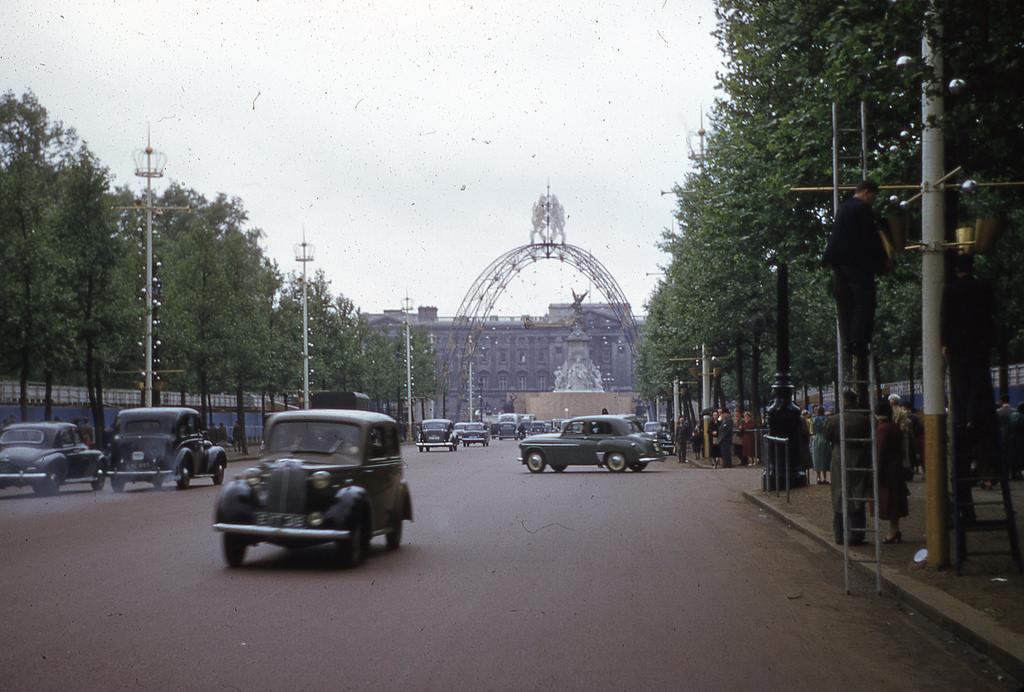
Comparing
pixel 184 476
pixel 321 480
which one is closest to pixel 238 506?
pixel 321 480

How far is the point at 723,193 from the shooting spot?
24.5 meters

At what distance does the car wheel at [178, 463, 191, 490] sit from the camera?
28.4 metres

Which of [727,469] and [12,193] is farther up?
[12,193]

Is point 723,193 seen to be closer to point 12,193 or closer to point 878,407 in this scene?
point 878,407

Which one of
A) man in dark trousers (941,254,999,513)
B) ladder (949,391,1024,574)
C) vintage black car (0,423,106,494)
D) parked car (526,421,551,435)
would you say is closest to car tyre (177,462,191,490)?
vintage black car (0,423,106,494)

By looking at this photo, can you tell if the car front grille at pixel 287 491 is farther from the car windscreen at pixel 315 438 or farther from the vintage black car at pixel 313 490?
the car windscreen at pixel 315 438

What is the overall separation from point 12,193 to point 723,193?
78.0 feet

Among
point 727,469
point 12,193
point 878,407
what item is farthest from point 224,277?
point 878,407

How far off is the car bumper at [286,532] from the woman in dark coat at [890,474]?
6070 mm

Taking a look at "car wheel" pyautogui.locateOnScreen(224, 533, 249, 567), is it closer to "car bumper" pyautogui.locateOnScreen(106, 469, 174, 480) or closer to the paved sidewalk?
the paved sidewalk

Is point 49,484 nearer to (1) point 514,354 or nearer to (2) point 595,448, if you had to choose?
(2) point 595,448

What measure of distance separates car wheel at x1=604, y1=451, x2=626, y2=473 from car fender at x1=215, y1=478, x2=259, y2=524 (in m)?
25.7

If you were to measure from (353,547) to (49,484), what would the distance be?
16466 mm

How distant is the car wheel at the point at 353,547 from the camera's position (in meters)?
12.7
